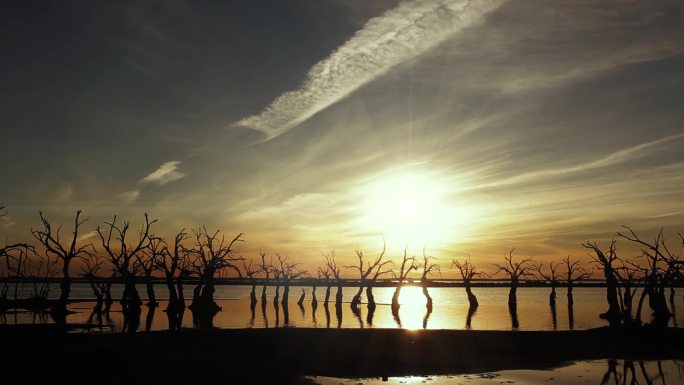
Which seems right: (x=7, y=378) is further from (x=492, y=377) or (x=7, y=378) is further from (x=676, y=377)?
(x=676, y=377)

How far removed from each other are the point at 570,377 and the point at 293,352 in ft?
40.4

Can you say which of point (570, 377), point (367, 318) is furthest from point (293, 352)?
point (367, 318)

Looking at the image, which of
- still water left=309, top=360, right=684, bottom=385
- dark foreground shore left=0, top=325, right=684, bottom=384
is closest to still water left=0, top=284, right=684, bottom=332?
dark foreground shore left=0, top=325, right=684, bottom=384

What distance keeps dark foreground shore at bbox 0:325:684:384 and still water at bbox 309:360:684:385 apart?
3.52ft

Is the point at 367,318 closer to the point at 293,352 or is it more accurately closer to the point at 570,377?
the point at 293,352

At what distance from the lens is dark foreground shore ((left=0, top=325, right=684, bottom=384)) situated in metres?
21.2

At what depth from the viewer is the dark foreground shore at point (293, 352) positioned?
2116 cm

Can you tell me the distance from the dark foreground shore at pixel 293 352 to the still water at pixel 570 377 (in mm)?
1073

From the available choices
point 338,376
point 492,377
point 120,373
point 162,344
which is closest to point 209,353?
point 162,344

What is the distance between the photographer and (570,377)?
22.0 metres

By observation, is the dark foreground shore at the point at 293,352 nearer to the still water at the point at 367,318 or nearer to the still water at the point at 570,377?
the still water at the point at 570,377

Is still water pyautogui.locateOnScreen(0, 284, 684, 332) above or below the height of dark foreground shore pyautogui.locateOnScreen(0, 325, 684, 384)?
below

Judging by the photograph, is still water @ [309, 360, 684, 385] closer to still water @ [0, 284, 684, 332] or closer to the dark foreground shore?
the dark foreground shore

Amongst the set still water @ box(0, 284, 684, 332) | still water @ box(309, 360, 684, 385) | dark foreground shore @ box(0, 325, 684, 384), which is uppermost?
dark foreground shore @ box(0, 325, 684, 384)
